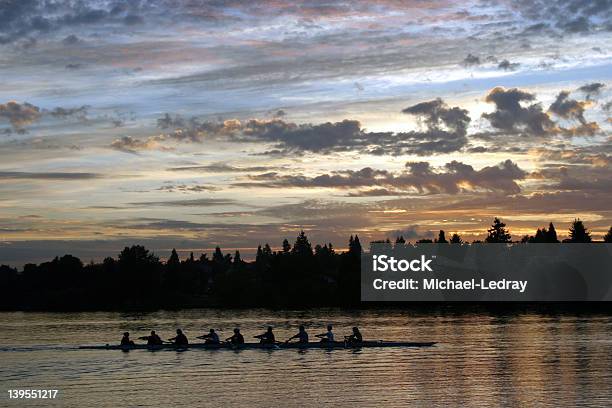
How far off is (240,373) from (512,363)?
1849 cm

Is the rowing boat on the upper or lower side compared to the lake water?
upper

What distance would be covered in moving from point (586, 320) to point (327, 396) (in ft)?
234

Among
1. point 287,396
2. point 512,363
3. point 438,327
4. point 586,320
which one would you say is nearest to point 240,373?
point 287,396

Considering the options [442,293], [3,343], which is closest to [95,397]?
[3,343]

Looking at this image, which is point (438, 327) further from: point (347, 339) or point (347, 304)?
point (347, 304)

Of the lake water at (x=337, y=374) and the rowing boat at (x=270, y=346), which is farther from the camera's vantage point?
the rowing boat at (x=270, y=346)

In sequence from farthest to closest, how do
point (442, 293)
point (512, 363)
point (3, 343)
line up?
point (442, 293) → point (3, 343) → point (512, 363)

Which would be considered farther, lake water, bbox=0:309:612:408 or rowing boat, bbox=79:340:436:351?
rowing boat, bbox=79:340:436:351

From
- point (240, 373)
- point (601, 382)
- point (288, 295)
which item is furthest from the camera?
point (288, 295)

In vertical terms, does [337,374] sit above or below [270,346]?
below

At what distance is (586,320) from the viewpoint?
343ft

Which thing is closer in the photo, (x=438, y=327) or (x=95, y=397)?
(x=95, y=397)

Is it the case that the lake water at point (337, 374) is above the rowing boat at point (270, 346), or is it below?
below

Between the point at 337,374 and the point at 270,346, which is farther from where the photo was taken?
the point at 270,346
